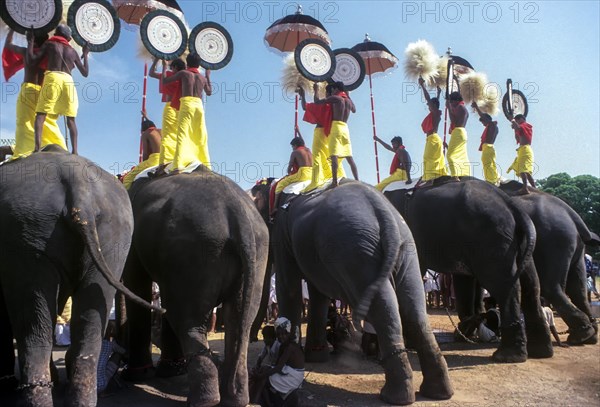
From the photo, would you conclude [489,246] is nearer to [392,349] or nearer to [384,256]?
[384,256]

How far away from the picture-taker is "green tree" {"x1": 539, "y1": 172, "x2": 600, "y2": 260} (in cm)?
4122

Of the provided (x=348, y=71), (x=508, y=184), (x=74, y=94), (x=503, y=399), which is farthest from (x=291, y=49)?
(x=503, y=399)

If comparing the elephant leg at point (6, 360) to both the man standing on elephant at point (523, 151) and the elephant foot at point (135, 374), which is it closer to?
the elephant foot at point (135, 374)

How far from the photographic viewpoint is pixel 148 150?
8.24 meters

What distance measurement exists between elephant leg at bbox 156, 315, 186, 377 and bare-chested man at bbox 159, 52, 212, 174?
84.1 inches

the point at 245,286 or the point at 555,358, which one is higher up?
the point at 245,286

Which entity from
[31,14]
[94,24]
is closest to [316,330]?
[94,24]

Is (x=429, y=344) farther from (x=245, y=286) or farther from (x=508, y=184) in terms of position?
(x=508, y=184)

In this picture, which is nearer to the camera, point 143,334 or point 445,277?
point 143,334

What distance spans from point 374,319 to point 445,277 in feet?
36.6

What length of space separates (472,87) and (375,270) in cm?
810

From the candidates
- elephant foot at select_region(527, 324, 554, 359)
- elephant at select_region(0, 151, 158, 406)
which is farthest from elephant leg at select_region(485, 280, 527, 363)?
elephant at select_region(0, 151, 158, 406)

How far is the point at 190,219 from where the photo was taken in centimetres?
538

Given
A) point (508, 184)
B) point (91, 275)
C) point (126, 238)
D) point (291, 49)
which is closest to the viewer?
point (91, 275)
